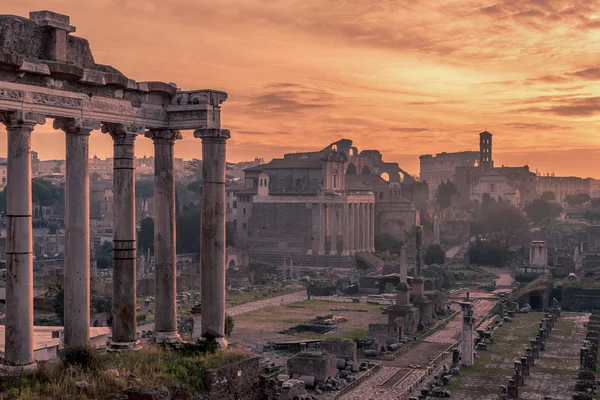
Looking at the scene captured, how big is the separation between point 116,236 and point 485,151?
11802 centimetres

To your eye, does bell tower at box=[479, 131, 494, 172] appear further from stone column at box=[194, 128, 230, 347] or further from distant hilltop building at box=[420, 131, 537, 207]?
stone column at box=[194, 128, 230, 347]

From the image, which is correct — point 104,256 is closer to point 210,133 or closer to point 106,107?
point 210,133

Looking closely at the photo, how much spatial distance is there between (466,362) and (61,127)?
19.5 m

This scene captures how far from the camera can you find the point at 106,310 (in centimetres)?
3344

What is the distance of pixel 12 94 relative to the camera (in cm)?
967

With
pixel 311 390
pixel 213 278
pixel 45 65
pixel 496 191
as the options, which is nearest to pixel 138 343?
pixel 213 278

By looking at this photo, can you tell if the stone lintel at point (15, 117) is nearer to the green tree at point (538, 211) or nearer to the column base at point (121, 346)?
the column base at point (121, 346)

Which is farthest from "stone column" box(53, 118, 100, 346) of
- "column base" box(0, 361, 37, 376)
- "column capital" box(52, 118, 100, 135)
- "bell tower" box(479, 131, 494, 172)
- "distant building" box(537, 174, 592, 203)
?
"distant building" box(537, 174, 592, 203)

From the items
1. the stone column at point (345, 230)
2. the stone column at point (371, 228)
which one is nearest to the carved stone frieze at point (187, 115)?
the stone column at point (345, 230)

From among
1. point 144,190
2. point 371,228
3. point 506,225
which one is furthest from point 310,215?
point 144,190

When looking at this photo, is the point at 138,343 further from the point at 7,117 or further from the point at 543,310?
the point at 543,310

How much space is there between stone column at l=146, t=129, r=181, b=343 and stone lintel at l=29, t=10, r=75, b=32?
253cm

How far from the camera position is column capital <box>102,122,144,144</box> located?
11555mm

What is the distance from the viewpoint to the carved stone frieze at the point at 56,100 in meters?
10.0
